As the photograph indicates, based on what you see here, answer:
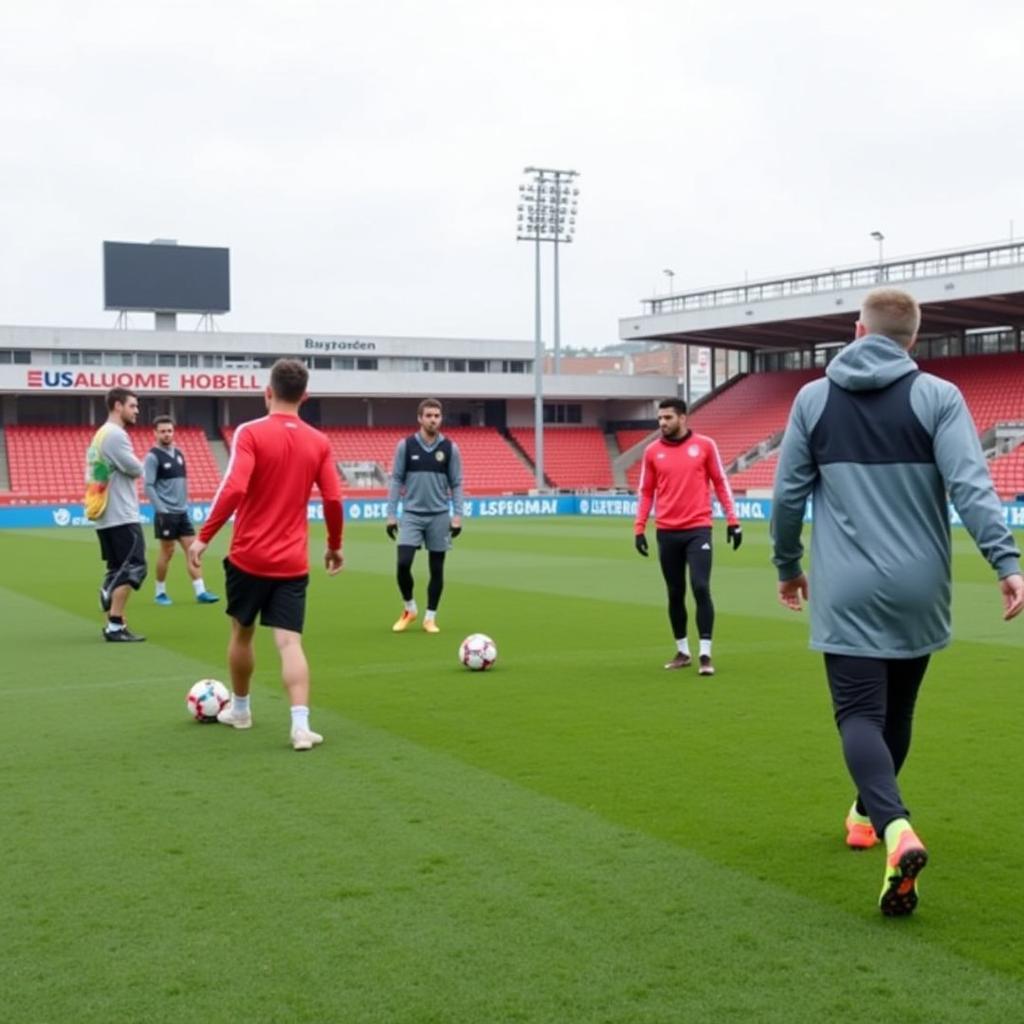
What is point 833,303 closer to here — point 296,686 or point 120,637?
point 120,637

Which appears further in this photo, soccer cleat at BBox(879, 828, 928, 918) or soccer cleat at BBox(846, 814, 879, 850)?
soccer cleat at BBox(846, 814, 879, 850)

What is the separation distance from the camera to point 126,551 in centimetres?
1245

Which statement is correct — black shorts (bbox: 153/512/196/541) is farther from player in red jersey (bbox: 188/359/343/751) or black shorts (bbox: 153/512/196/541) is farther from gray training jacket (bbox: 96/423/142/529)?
player in red jersey (bbox: 188/359/343/751)

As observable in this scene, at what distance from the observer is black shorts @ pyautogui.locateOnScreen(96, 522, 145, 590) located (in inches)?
489

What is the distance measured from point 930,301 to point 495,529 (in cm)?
1750

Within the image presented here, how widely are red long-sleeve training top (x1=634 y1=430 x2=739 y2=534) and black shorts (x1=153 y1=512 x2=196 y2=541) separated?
7117mm

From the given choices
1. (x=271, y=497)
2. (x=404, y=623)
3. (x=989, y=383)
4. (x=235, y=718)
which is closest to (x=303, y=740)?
(x=235, y=718)

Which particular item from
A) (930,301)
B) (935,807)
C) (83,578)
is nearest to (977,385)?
(930,301)

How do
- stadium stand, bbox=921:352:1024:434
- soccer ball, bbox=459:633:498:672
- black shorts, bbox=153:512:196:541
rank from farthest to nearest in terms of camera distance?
stadium stand, bbox=921:352:1024:434 → black shorts, bbox=153:512:196:541 → soccer ball, bbox=459:633:498:672

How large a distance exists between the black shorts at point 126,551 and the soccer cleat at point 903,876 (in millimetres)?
8909

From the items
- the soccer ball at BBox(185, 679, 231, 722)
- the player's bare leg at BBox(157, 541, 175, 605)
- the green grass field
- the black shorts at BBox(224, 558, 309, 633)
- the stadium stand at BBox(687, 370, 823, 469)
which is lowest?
the green grass field

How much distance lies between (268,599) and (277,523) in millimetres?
413

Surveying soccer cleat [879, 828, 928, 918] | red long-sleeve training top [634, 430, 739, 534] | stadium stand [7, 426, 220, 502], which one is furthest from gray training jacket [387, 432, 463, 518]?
stadium stand [7, 426, 220, 502]

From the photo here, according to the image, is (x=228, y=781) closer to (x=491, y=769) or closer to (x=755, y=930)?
(x=491, y=769)
